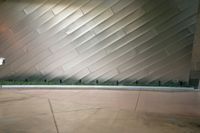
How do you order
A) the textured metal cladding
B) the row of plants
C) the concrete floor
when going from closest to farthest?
the concrete floor
the textured metal cladding
the row of plants

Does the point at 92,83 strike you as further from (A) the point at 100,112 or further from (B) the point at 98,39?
(A) the point at 100,112

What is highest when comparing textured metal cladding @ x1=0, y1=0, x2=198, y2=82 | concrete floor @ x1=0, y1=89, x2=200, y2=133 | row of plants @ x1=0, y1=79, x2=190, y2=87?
textured metal cladding @ x1=0, y1=0, x2=198, y2=82

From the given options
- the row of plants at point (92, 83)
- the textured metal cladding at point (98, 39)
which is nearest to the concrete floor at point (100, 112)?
the row of plants at point (92, 83)

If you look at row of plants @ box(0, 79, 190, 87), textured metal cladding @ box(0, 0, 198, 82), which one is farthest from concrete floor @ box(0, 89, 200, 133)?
textured metal cladding @ box(0, 0, 198, 82)

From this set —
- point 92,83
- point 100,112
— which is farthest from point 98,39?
point 100,112

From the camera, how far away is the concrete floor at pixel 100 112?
271 cm

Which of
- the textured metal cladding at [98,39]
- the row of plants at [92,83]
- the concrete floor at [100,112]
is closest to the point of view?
the concrete floor at [100,112]

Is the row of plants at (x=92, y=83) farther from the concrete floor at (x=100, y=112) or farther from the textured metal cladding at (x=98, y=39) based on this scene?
the concrete floor at (x=100, y=112)

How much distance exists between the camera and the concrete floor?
8.89ft

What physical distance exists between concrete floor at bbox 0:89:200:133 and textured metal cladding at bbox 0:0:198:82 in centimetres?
70

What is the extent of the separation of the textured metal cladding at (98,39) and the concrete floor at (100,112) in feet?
2.31

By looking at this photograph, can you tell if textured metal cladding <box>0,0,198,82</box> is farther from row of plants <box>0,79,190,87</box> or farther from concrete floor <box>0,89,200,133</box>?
concrete floor <box>0,89,200,133</box>

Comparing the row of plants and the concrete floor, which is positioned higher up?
the row of plants

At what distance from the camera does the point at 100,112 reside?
134 inches
